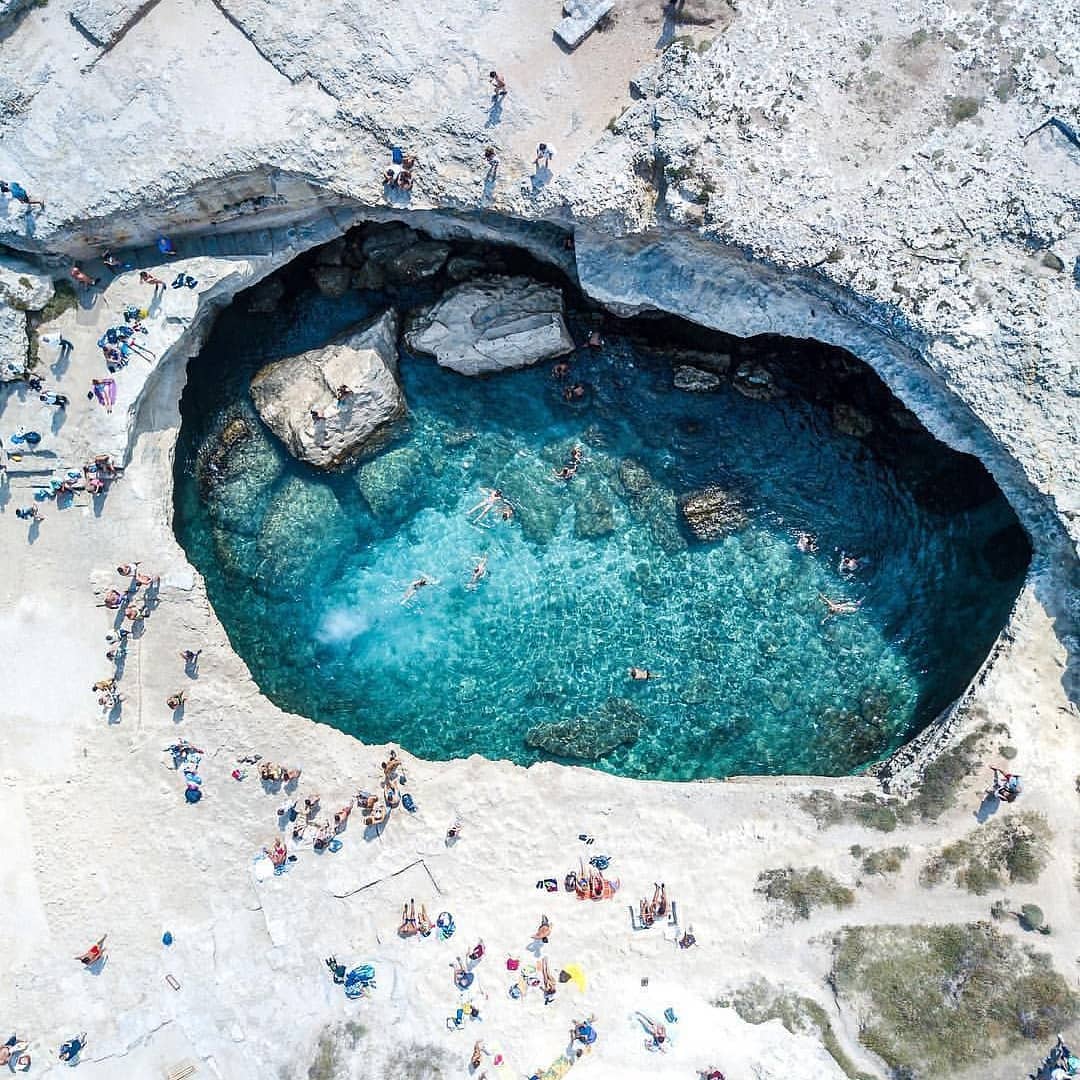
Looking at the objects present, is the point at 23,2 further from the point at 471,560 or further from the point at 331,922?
the point at 331,922

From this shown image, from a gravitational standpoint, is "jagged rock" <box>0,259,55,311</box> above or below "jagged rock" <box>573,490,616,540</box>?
below

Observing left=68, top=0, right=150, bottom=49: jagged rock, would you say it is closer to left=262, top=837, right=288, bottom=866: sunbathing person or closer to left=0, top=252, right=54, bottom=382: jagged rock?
left=0, top=252, right=54, bottom=382: jagged rock

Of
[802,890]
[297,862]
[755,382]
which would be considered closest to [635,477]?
[755,382]

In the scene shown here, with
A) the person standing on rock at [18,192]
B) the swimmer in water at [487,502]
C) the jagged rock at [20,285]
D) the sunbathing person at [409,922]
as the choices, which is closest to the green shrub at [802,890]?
the sunbathing person at [409,922]

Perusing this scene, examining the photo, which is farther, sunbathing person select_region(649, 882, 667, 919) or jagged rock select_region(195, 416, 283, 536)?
jagged rock select_region(195, 416, 283, 536)

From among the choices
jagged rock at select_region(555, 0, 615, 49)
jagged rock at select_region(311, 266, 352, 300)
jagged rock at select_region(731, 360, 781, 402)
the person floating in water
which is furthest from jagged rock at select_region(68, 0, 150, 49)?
the person floating in water


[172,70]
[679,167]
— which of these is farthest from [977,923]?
[172,70]
